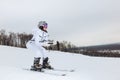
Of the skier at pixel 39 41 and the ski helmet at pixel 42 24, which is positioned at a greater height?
the ski helmet at pixel 42 24

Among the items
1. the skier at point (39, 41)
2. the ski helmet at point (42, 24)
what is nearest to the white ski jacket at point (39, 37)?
the skier at point (39, 41)

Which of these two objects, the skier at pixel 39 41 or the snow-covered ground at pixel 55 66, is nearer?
the snow-covered ground at pixel 55 66

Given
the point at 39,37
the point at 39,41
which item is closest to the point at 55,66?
the point at 39,41

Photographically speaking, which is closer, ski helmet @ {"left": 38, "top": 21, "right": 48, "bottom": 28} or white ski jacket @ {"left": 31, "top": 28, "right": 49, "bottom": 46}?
white ski jacket @ {"left": 31, "top": 28, "right": 49, "bottom": 46}

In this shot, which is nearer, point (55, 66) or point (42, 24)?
point (42, 24)

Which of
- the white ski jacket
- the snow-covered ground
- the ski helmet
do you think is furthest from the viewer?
the ski helmet

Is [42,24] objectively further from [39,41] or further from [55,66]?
[55,66]

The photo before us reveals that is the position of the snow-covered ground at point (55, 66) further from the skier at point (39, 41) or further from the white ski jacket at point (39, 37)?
the white ski jacket at point (39, 37)

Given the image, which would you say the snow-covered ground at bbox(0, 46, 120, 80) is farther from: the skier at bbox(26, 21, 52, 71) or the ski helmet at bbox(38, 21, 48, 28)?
the ski helmet at bbox(38, 21, 48, 28)

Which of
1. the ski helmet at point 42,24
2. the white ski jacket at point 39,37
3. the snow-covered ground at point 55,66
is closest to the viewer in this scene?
the snow-covered ground at point 55,66

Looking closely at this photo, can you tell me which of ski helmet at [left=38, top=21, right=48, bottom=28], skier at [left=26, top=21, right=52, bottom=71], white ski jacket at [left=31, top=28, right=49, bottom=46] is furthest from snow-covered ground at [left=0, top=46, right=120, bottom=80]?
ski helmet at [left=38, top=21, right=48, bottom=28]

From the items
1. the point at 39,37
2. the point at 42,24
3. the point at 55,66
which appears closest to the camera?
the point at 39,37

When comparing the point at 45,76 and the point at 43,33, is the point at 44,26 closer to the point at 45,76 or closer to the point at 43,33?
the point at 43,33

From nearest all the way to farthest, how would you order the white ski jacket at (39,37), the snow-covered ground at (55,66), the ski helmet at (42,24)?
the snow-covered ground at (55,66), the white ski jacket at (39,37), the ski helmet at (42,24)
